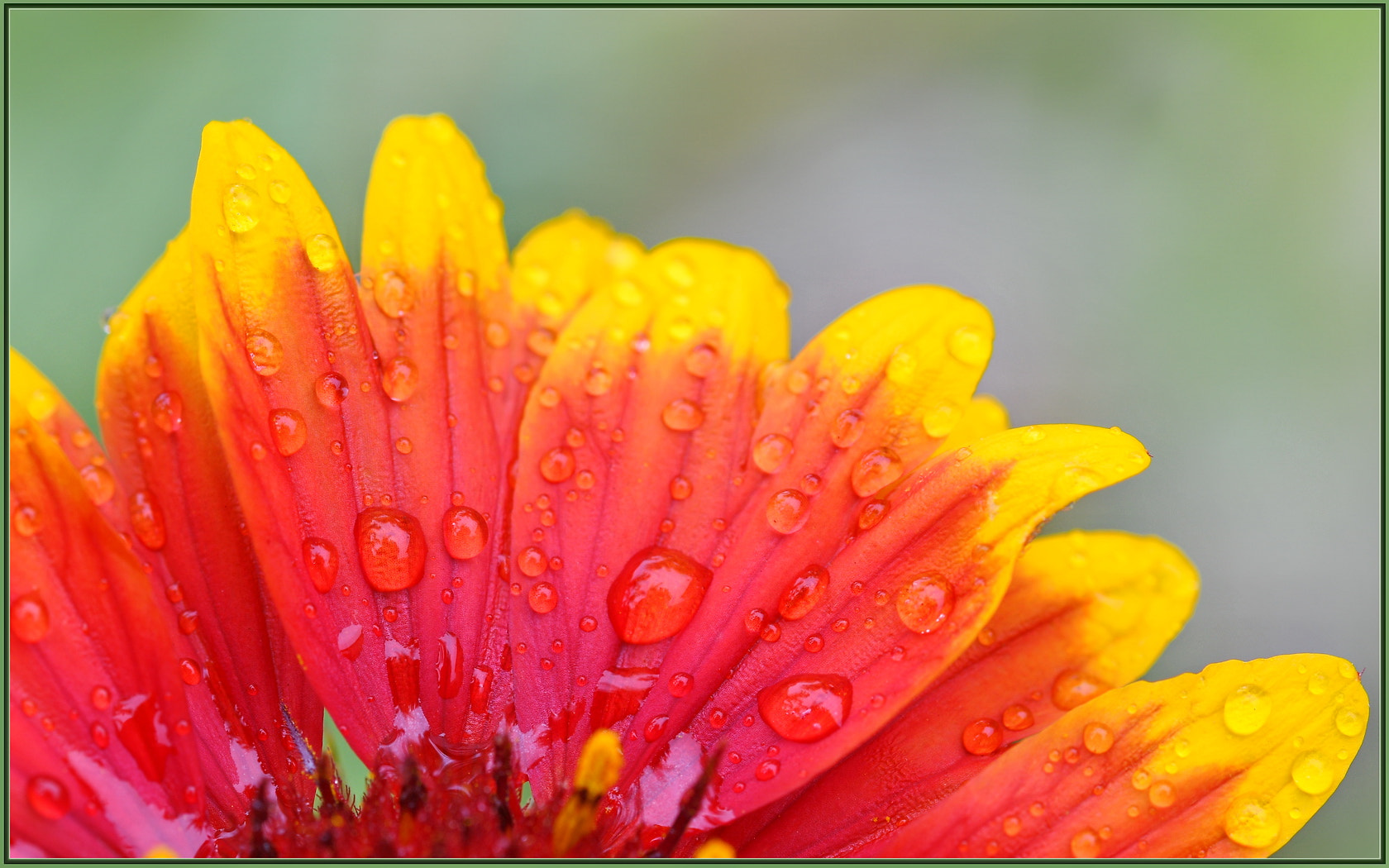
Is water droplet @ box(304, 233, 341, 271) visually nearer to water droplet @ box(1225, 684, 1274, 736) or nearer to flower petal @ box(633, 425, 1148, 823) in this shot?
flower petal @ box(633, 425, 1148, 823)

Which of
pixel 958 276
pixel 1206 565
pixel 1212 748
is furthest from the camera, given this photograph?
pixel 958 276

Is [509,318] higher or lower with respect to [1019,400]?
higher

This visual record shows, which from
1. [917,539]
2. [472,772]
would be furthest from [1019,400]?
[472,772]

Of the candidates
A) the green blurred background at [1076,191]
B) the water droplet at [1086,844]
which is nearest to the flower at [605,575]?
the water droplet at [1086,844]

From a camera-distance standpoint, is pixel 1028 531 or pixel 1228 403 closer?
pixel 1028 531

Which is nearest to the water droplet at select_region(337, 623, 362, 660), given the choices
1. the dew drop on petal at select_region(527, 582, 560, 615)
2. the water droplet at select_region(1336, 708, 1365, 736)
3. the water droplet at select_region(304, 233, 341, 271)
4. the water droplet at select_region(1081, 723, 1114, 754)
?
the dew drop on petal at select_region(527, 582, 560, 615)

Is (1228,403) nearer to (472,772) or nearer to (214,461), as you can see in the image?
(472,772)

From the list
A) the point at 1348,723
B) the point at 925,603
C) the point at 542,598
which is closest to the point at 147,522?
the point at 542,598
